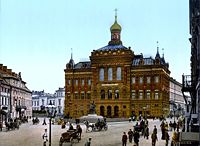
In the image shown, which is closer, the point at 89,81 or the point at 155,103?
the point at 155,103

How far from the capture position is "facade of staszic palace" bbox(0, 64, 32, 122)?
2657 inches

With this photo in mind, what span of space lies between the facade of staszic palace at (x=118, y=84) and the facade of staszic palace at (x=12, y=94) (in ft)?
44.6

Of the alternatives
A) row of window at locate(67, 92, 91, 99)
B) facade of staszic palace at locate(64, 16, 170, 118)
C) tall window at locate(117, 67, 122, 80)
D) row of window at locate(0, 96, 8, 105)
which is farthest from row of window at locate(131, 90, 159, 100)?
row of window at locate(0, 96, 8, 105)

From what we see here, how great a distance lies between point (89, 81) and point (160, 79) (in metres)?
17.4

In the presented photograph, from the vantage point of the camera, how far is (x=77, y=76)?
9862 cm

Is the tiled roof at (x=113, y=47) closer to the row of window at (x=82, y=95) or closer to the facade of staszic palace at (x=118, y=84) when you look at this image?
the facade of staszic palace at (x=118, y=84)

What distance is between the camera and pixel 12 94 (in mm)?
74000

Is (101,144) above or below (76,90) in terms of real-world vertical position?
below

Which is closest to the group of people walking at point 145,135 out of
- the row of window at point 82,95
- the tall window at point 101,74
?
the tall window at point 101,74

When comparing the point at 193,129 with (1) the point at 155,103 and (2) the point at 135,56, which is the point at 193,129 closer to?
(1) the point at 155,103

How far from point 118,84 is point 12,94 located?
27.7 meters

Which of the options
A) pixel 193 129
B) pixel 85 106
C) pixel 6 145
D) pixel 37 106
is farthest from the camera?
pixel 37 106

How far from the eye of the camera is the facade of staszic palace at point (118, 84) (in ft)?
298

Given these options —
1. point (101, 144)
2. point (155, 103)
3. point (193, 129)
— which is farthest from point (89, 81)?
point (193, 129)
